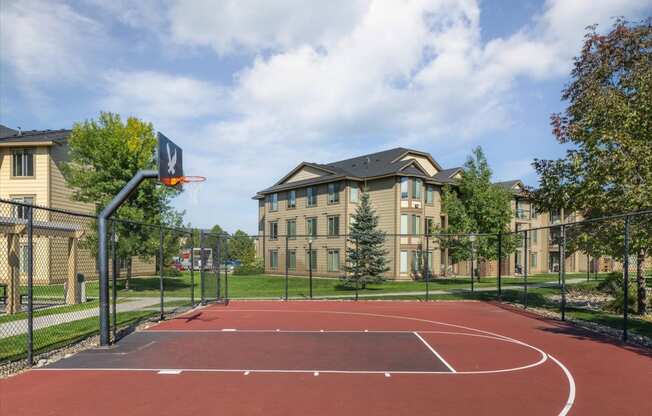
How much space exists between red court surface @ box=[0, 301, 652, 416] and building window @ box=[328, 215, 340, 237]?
26314mm

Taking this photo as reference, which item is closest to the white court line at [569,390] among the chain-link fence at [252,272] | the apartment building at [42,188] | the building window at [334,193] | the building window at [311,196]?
the chain-link fence at [252,272]

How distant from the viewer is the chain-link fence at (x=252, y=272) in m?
13.6

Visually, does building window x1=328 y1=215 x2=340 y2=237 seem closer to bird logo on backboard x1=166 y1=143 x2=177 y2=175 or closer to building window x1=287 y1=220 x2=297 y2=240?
building window x1=287 y1=220 x2=297 y2=240

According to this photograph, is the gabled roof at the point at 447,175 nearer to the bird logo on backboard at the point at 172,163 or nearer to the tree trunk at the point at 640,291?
the tree trunk at the point at 640,291

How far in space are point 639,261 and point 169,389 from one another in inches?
671

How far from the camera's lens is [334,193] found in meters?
40.8

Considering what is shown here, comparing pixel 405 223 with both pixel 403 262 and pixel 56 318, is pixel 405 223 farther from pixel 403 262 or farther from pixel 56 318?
pixel 56 318

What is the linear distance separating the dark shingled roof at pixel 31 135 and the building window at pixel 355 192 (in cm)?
2256

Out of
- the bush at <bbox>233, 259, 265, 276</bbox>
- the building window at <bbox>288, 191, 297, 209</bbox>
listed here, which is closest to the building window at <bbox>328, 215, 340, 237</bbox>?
the building window at <bbox>288, 191, 297, 209</bbox>

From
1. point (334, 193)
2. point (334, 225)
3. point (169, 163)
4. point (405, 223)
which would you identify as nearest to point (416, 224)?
point (405, 223)

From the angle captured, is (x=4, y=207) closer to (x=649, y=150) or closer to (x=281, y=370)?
(x=281, y=370)

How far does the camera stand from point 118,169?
25.8m

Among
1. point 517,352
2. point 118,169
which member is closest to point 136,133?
point 118,169

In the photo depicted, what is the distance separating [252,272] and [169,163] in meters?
37.2
